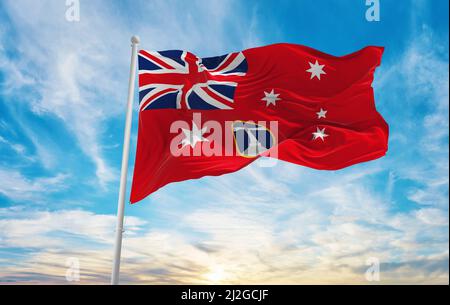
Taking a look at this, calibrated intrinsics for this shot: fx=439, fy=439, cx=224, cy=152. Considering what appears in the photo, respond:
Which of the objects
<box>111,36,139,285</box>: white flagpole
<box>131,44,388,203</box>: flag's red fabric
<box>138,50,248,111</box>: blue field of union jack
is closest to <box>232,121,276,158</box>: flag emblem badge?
<box>131,44,388,203</box>: flag's red fabric

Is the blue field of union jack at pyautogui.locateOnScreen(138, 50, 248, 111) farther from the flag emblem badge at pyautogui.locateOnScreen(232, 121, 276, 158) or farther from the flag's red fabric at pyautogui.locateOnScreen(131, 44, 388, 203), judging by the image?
the flag emblem badge at pyautogui.locateOnScreen(232, 121, 276, 158)

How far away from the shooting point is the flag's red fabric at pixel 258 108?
10789mm

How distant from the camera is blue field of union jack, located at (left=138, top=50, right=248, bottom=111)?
11195mm

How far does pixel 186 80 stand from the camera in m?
11.5

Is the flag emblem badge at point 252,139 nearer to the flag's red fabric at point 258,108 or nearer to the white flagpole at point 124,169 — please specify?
the flag's red fabric at point 258,108

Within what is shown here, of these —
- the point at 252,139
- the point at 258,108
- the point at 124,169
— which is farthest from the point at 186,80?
the point at 124,169

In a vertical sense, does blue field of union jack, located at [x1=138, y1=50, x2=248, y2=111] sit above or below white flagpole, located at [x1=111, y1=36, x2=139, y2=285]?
above

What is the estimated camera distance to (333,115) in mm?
11523

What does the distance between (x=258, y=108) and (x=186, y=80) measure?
2.03 metres

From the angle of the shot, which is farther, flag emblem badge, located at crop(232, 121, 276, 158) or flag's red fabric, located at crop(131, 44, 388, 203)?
flag emblem badge, located at crop(232, 121, 276, 158)

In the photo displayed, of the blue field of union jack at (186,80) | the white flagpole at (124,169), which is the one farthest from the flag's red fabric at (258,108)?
the white flagpole at (124,169)

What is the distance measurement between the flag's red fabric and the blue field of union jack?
0.08 ft

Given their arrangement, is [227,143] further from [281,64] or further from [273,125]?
[281,64]
